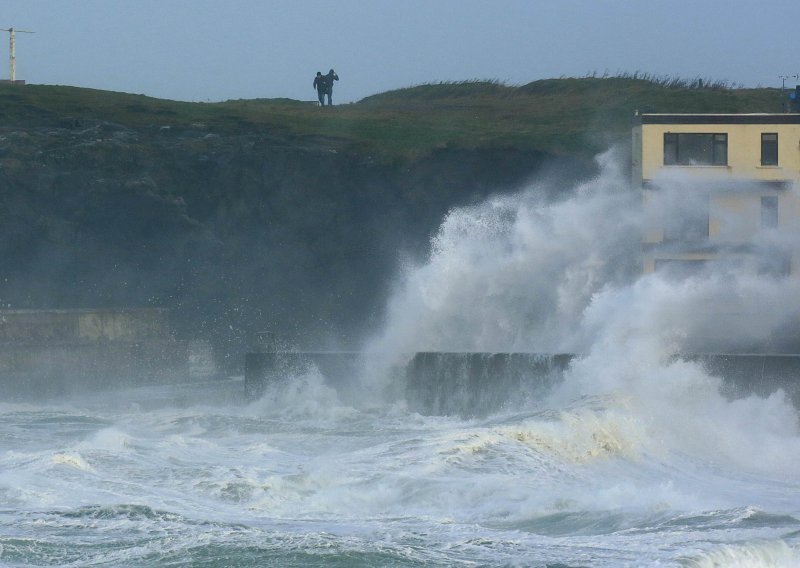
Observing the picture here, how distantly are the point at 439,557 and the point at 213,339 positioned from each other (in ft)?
75.8

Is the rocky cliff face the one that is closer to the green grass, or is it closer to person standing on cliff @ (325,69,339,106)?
the green grass

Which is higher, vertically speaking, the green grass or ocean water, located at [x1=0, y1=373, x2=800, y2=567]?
the green grass

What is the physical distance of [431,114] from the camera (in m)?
50.9

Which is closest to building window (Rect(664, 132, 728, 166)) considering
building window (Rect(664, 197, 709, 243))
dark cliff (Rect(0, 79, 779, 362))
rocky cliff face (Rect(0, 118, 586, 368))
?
building window (Rect(664, 197, 709, 243))

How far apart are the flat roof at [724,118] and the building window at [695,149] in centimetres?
33

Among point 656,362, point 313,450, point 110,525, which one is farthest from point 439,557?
point 656,362

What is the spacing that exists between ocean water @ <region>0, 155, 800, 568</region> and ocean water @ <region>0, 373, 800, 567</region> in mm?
39

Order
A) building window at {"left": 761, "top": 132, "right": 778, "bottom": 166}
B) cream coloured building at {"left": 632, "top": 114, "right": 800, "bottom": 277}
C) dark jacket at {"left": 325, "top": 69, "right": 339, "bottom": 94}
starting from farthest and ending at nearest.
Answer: dark jacket at {"left": 325, "top": 69, "right": 339, "bottom": 94}
building window at {"left": 761, "top": 132, "right": 778, "bottom": 166}
cream coloured building at {"left": 632, "top": 114, "right": 800, "bottom": 277}

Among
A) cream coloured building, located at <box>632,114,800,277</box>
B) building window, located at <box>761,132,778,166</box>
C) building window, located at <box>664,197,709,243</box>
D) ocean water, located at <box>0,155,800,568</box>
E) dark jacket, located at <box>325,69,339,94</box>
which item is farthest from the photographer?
dark jacket, located at <box>325,69,339,94</box>

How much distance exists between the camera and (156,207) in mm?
39688

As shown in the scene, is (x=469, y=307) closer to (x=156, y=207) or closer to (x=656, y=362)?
(x=656, y=362)

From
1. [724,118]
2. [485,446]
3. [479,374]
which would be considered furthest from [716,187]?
[485,446]


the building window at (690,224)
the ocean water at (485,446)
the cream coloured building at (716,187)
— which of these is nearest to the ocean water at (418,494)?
the ocean water at (485,446)

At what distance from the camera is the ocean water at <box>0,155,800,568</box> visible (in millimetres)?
12141
